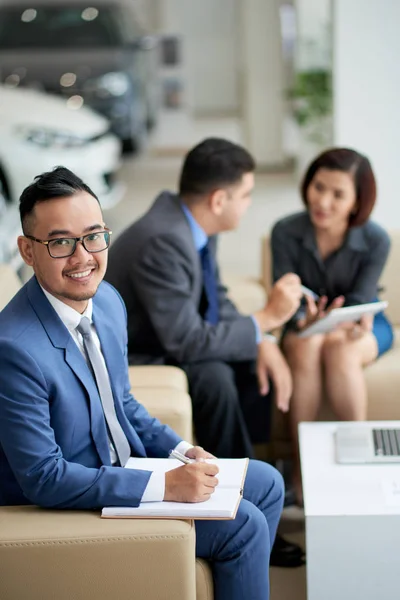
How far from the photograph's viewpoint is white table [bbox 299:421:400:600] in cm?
247

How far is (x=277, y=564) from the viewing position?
3.04 m

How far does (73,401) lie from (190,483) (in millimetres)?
305

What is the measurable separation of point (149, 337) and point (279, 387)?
0.45 meters

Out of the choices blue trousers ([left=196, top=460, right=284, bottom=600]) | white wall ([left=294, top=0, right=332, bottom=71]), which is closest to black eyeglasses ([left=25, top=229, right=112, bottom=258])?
blue trousers ([left=196, top=460, right=284, bottom=600])

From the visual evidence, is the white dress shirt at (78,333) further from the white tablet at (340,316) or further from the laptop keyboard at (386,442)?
the white tablet at (340,316)

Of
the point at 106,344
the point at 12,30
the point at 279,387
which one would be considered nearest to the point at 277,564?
the point at 279,387

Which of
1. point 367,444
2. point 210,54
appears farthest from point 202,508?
point 210,54

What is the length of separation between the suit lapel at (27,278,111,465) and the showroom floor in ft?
3.00

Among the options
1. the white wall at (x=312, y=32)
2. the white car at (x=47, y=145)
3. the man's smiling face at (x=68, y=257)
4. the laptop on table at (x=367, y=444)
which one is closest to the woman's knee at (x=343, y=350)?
the laptop on table at (x=367, y=444)

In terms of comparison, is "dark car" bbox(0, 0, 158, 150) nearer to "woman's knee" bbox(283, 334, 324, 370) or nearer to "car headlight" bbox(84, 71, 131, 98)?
"car headlight" bbox(84, 71, 131, 98)

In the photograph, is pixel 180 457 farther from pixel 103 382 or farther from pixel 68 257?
pixel 68 257

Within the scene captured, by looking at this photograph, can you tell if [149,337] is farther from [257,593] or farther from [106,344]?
[257,593]

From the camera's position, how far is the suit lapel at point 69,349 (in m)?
2.18

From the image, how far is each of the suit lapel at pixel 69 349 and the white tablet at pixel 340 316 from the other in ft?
4.27
